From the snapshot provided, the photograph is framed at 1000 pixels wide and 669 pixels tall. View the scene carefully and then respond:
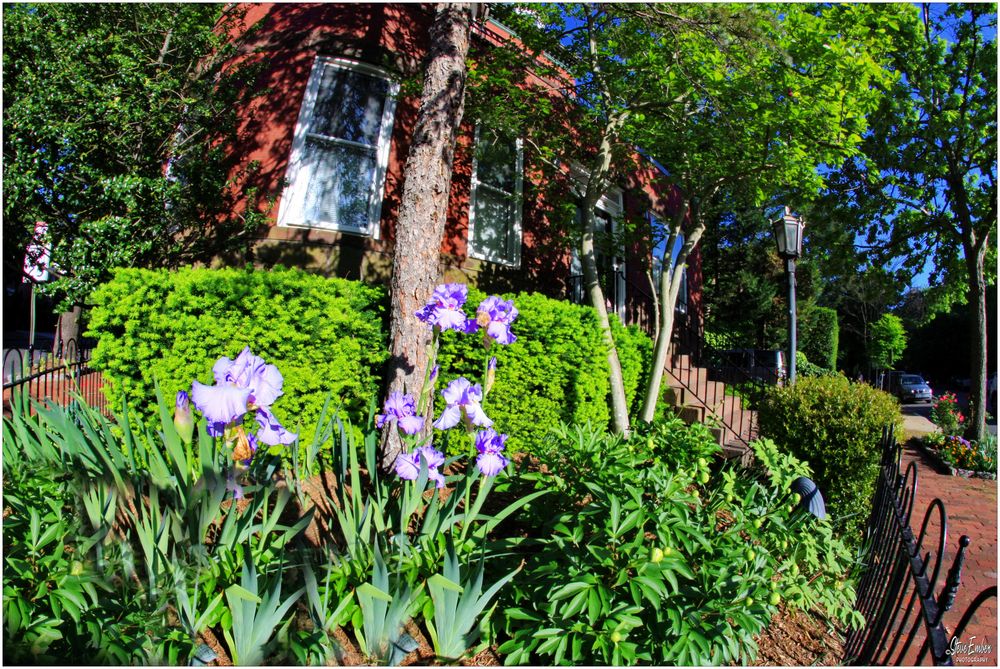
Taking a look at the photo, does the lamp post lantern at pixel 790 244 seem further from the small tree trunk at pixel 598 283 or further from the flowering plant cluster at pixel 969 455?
the flowering plant cluster at pixel 969 455

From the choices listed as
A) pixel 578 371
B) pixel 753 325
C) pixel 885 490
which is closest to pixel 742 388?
pixel 578 371

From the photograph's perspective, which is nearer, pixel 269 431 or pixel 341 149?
pixel 269 431

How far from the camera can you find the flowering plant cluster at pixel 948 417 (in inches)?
371

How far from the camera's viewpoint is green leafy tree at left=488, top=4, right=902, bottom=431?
16.5 ft

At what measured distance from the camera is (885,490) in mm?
3496

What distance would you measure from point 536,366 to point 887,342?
82.4ft

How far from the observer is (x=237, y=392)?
1792 mm

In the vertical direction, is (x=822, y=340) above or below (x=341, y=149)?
below

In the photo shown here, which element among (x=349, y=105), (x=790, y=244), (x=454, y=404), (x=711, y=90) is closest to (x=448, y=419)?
(x=454, y=404)

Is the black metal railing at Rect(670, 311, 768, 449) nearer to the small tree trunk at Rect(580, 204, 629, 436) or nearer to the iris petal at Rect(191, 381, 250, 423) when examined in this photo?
the small tree trunk at Rect(580, 204, 629, 436)

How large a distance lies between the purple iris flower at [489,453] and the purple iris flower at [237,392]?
0.85 meters

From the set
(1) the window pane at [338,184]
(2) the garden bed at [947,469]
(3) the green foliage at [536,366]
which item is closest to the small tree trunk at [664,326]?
(3) the green foliage at [536,366]

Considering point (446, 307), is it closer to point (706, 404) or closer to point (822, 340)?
point (706, 404)

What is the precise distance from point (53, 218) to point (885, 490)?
304 inches
